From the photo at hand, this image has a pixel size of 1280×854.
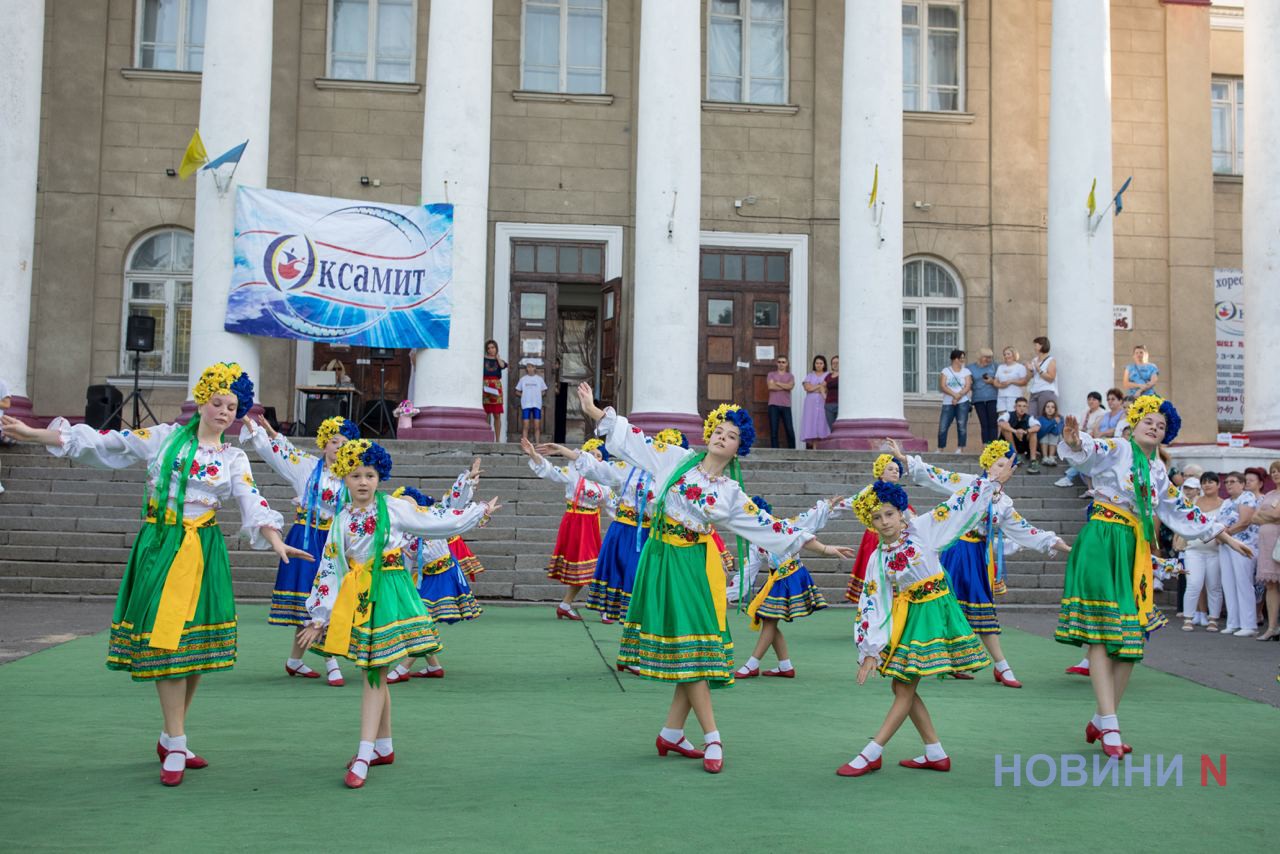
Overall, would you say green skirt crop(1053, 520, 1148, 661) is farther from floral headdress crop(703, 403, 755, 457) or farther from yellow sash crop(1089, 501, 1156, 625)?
floral headdress crop(703, 403, 755, 457)

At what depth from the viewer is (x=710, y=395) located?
2355cm

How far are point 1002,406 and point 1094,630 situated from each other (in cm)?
1275

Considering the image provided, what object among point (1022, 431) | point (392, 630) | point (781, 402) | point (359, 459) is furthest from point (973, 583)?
point (781, 402)

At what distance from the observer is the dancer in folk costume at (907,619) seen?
6.74 metres

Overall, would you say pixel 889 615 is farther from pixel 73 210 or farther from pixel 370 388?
pixel 73 210

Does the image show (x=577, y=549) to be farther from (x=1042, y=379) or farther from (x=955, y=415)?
(x=1042, y=379)

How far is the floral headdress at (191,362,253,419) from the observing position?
22.6 ft

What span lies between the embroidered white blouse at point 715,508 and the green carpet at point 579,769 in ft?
3.76

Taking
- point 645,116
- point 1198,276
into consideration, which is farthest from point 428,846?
point 1198,276

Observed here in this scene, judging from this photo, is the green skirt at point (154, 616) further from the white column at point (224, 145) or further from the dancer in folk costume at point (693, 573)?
the white column at point (224, 145)

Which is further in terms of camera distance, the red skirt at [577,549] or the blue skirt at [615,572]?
the red skirt at [577,549]

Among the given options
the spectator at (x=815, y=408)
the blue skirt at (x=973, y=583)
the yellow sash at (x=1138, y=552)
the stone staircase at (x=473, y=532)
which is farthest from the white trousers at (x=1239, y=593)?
the spectator at (x=815, y=408)

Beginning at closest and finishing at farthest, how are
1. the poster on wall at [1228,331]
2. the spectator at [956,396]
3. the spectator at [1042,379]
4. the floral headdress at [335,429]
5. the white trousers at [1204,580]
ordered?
the floral headdress at [335,429] → the white trousers at [1204,580] → the spectator at [1042,379] → the spectator at [956,396] → the poster on wall at [1228,331]

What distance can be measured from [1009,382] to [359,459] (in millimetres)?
14677
